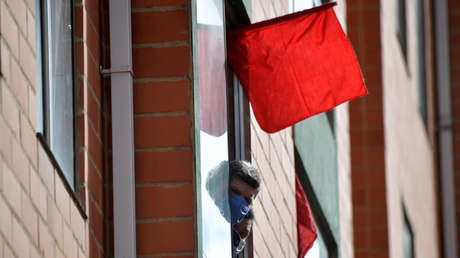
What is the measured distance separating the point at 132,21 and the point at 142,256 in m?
0.89

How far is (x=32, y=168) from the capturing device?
3.74 meters

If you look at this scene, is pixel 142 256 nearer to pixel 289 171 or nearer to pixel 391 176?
pixel 289 171

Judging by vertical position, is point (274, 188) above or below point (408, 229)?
above

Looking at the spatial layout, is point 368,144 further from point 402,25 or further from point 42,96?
point 42,96

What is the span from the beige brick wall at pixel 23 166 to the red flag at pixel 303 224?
445 centimetres

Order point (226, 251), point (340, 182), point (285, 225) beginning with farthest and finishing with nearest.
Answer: point (340, 182)
point (285, 225)
point (226, 251)

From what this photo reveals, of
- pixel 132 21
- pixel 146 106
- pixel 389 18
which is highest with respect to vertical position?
pixel 389 18

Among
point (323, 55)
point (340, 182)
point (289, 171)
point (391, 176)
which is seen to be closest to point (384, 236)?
point (391, 176)

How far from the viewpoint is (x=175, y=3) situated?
4.95 m

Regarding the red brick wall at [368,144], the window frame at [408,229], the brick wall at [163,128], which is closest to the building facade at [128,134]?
the brick wall at [163,128]

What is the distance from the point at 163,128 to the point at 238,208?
4.39 feet

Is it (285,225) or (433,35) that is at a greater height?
(433,35)

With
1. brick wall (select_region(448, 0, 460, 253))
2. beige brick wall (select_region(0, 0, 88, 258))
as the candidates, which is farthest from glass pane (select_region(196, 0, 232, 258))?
brick wall (select_region(448, 0, 460, 253))

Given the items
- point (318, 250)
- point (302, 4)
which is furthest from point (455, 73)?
point (302, 4)
